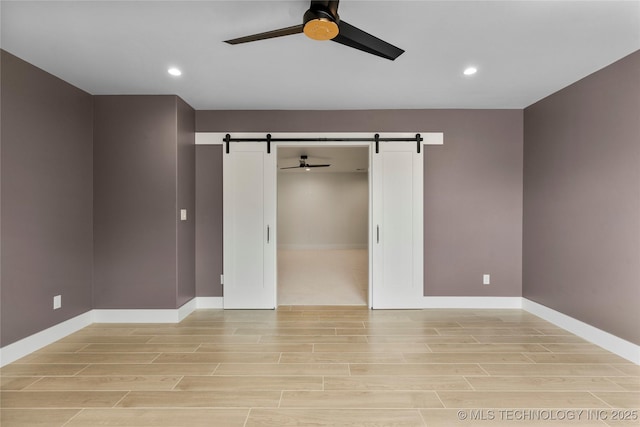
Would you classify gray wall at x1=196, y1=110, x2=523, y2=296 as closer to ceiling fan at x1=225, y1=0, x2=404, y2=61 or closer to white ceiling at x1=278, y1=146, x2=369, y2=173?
ceiling fan at x1=225, y1=0, x2=404, y2=61

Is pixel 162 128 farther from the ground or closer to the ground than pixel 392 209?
farther from the ground

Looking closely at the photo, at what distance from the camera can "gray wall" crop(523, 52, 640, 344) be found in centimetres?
257

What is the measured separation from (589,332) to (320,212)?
777 cm

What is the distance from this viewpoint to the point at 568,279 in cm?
318

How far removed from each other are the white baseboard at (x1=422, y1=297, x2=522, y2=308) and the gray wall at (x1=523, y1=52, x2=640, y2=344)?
10.8 inches

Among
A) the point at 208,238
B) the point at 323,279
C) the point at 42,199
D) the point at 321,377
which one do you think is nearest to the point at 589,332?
the point at 321,377

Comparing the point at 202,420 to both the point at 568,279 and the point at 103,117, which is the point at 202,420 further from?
the point at 568,279

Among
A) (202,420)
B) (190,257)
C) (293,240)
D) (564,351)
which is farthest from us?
(293,240)

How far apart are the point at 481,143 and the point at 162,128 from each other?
382 centimetres

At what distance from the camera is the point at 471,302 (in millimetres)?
Result: 3906

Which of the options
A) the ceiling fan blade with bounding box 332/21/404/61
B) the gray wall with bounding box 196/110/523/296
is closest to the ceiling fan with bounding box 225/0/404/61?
the ceiling fan blade with bounding box 332/21/404/61

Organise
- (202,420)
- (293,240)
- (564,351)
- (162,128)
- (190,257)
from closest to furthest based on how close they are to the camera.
Result: (202,420), (564,351), (162,128), (190,257), (293,240)

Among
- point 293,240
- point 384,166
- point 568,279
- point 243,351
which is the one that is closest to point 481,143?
point 384,166

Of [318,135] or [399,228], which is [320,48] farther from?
[399,228]
